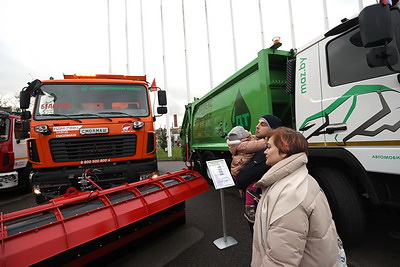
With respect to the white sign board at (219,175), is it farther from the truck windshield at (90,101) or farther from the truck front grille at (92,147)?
the truck windshield at (90,101)

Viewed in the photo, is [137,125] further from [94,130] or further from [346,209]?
[346,209]

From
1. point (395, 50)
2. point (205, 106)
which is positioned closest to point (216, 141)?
point (205, 106)

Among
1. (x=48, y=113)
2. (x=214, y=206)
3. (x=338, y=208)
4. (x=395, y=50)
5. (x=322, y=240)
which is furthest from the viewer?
(x=214, y=206)

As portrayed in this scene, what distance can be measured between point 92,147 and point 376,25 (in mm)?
3984

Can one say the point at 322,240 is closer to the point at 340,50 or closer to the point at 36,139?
the point at 340,50

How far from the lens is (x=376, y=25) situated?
5.41 feet

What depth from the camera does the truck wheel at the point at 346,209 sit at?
2252 millimetres

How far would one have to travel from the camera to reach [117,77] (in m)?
4.68

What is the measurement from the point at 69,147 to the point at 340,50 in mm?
4152

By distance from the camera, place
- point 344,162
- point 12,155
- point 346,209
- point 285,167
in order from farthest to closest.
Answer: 1. point 12,155
2. point 344,162
3. point 346,209
4. point 285,167

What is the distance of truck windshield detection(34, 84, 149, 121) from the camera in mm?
3799

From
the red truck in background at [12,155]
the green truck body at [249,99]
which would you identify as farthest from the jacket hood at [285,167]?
the red truck in background at [12,155]

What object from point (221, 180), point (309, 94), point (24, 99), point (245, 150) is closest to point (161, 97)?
point (24, 99)

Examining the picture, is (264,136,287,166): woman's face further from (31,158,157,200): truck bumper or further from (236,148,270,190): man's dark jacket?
(31,158,157,200): truck bumper
